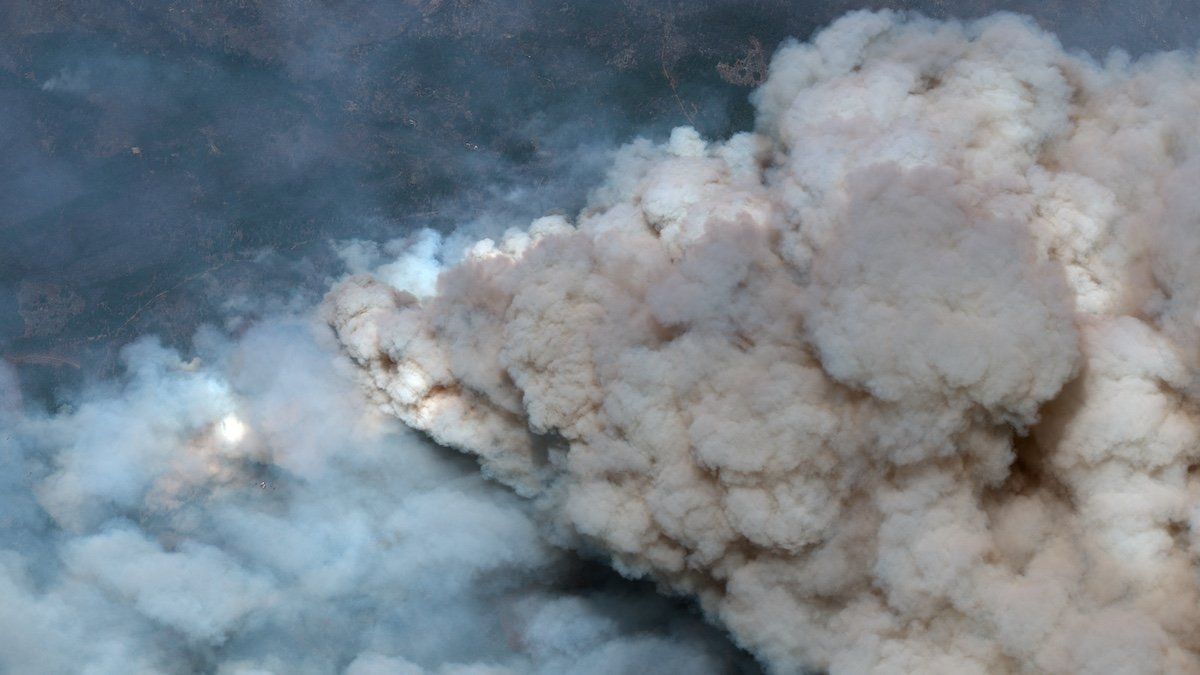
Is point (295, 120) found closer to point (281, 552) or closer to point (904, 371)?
point (281, 552)

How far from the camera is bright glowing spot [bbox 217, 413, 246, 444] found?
2819 cm

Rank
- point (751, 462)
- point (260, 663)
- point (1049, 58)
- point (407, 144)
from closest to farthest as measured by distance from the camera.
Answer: point (751, 462)
point (1049, 58)
point (260, 663)
point (407, 144)

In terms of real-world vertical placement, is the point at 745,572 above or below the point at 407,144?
below

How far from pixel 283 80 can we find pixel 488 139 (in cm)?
724

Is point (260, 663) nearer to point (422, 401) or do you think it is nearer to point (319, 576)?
point (319, 576)

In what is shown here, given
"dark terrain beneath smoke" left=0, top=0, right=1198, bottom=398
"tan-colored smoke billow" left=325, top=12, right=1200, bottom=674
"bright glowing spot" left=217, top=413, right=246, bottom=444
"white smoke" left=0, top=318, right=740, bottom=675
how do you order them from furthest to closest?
"dark terrain beneath smoke" left=0, top=0, right=1198, bottom=398
"bright glowing spot" left=217, top=413, right=246, bottom=444
"white smoke" left=0, top=318, right=740, bottom=675
"tan-colored smoke billow" left=325, top=12, right=1200, bottom=674

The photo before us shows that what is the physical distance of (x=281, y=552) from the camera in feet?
88.8

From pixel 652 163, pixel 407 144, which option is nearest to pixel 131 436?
pixel 407 144

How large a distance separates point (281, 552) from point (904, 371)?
698 inches

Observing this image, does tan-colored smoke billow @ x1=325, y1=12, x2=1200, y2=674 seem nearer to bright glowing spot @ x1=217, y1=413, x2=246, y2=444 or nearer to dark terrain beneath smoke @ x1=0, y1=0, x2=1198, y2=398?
bright glowing spot @ x1=217, y1=413, x2=246, y2=444

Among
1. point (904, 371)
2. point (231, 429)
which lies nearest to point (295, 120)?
point (231, 429)

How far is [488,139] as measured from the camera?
32.3 meters

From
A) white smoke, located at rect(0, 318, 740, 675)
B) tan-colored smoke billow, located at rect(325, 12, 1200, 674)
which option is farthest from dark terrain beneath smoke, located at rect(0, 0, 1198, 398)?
tan-colored smoke billow, located at rect(325, 12, 1200, 674)

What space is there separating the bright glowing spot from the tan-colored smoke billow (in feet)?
22.5
